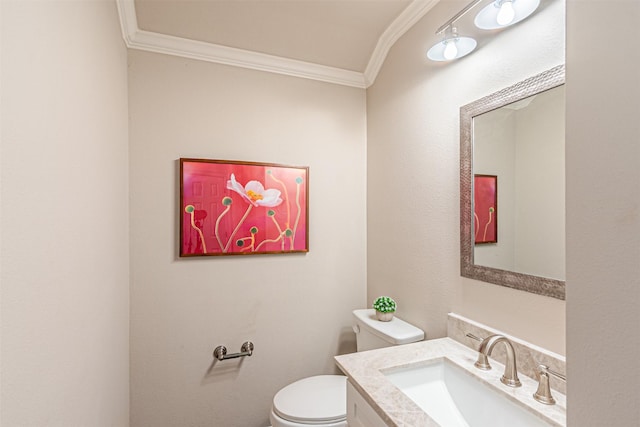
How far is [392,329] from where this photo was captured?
1.55m

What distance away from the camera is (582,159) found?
0.48 metres

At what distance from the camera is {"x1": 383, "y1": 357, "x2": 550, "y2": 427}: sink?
95 centimetres

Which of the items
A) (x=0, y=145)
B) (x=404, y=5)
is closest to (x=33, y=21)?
(x=0, y=145)

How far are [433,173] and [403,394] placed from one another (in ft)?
3.19

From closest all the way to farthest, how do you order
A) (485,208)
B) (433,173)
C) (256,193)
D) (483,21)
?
1. (483,21)
2. (485,208)
3. (433,173)
4. (256,193)

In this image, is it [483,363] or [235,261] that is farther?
[235,261]

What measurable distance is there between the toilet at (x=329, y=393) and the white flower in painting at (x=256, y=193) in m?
0.85

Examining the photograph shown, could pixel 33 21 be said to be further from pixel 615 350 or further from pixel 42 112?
pixel 615 350

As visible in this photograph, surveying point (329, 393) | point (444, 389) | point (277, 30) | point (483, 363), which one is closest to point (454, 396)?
point (444, 389)

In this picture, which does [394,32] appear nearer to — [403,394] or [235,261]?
[235,261]

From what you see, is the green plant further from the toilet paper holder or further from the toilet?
the toilet paper holder

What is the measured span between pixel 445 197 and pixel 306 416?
1197 mm

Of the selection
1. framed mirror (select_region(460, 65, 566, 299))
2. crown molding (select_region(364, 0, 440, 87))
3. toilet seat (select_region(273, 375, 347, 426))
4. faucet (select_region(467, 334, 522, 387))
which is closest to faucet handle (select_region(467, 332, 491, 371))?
faucet (select_region(467, 334, 522, 387))

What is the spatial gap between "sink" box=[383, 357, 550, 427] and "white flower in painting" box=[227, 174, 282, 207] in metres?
1.14
